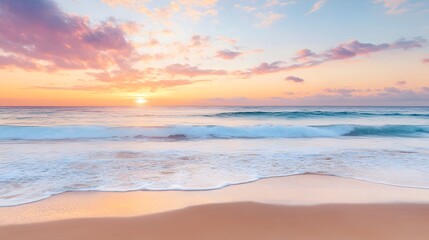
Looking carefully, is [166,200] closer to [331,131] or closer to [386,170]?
[386,170]

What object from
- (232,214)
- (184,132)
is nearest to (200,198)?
(232,214)

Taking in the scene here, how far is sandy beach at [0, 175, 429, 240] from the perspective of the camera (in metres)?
2.77

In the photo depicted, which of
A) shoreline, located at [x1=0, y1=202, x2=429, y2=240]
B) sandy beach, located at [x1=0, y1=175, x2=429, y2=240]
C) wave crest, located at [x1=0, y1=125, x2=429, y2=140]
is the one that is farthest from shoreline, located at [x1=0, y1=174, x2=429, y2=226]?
wave crest, located at [x1=0, y1=125, x2=429, y2=140]

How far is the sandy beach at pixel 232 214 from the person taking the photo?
9.09 feet

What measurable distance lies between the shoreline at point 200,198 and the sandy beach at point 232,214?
0.04 feet

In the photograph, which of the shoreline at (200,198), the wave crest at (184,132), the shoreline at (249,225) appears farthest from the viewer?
the wave crest at (184,132)

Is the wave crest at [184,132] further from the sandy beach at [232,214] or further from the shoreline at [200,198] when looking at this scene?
the sandy beach at [232,214]

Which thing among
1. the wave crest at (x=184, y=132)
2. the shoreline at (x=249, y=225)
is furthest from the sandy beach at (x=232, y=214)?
the wave crest at (x=184, y=132)

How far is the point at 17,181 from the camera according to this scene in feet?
15.0

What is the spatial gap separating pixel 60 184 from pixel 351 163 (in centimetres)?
609

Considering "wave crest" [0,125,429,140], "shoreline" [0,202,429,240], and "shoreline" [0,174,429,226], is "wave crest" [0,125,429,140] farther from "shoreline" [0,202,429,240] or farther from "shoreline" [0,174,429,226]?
"shoreline" [0,202,429,240]

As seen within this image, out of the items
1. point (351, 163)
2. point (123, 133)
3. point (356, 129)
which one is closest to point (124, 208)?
point (351, 163)

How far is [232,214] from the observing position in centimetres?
322

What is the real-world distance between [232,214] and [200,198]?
2.35ft
